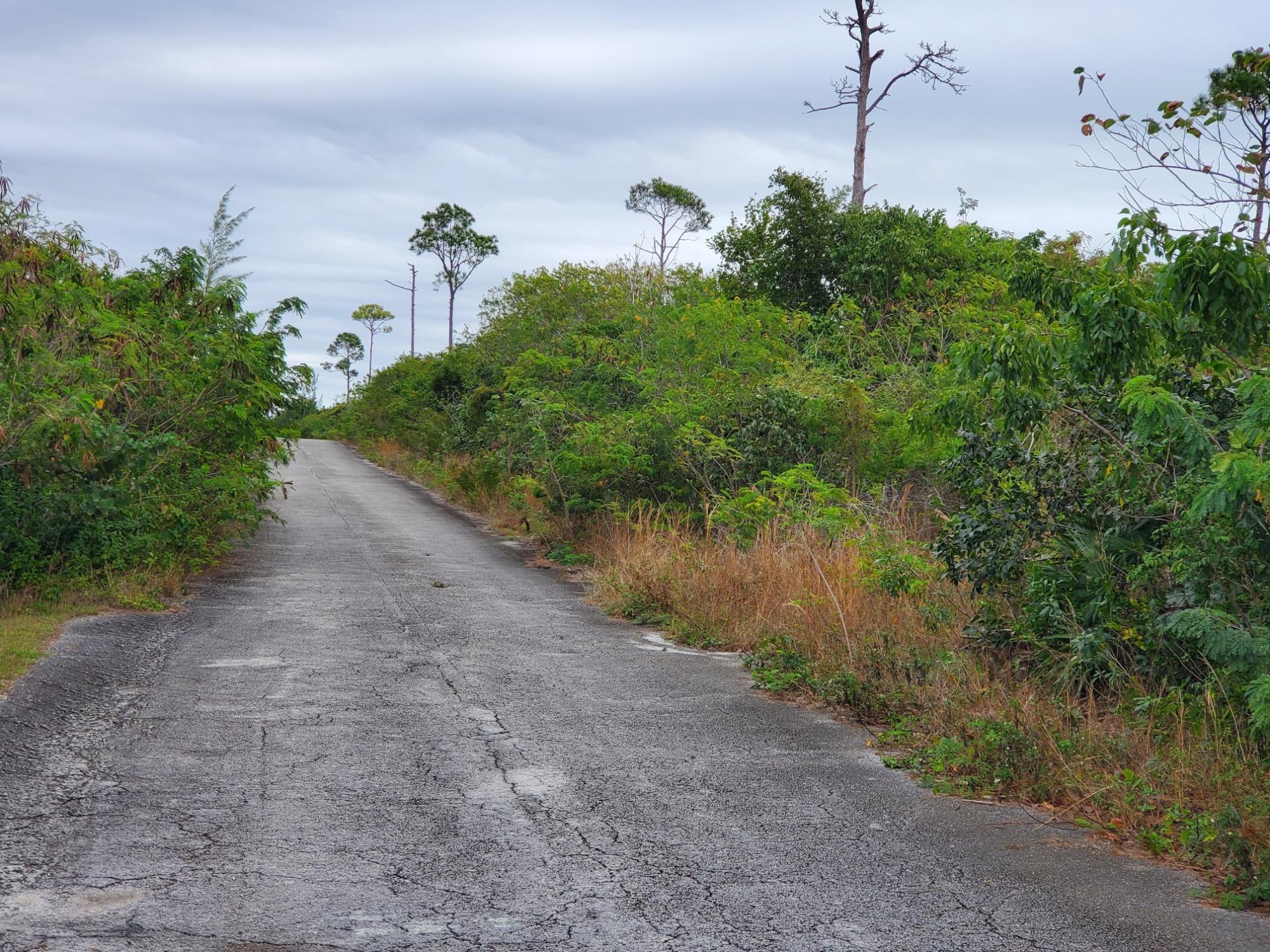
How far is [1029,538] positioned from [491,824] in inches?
167

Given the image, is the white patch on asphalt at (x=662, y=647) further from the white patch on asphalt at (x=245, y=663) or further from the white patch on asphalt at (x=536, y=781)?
the white patch on asphalt at (x=536, y=781)

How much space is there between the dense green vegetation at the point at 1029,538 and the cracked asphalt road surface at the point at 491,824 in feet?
1.65

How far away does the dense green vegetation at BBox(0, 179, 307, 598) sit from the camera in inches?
402

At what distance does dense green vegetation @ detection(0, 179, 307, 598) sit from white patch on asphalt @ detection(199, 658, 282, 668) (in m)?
2.18

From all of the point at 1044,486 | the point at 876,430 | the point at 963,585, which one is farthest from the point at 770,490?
the point at 1044,486

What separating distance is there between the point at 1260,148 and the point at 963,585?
14.2 feet

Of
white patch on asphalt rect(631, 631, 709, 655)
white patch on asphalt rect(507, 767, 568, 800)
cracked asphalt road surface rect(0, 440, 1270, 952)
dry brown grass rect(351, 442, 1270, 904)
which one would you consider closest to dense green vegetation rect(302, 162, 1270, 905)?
dry brown grass rect(351, 442, 1270, 904)

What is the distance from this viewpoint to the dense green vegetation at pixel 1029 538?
5570 mm

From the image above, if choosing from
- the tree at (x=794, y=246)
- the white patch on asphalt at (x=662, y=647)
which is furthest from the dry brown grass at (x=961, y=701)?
the tree at (x=794, y=246)

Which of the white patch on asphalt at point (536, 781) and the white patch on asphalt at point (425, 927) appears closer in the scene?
the white patch on asphalt at point (425, 927)

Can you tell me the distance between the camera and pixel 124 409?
542 inches

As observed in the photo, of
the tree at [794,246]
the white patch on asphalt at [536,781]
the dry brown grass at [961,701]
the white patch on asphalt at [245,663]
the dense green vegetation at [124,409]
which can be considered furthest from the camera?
the tree at [794,246]

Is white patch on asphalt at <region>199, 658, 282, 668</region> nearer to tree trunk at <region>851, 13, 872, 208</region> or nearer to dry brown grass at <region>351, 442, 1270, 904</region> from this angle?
dry brown grass at <region>351, 442, 1270, 904</region>

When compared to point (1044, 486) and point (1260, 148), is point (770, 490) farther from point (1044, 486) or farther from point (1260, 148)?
point (1260, 148)
